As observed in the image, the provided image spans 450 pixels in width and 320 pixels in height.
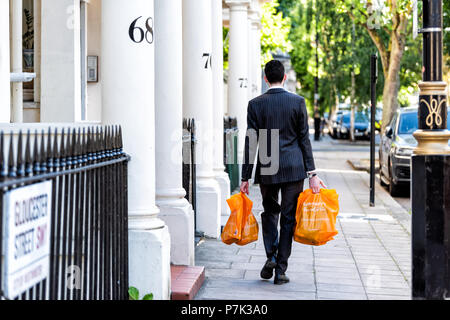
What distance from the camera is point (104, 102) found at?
5672 mm

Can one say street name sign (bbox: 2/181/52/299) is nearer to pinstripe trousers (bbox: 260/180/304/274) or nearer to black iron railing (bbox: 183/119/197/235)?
pinstripe trousers (bbox: 260/180/304/274)

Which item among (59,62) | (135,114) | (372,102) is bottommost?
(135,114)

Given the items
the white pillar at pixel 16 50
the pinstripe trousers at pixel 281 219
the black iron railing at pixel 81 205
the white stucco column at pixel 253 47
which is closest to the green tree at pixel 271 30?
the white stucco column at pixel 253 47

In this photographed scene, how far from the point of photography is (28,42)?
1016cm

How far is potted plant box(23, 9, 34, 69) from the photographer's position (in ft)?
33.2

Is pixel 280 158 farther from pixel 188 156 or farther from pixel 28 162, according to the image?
pixel 28 162

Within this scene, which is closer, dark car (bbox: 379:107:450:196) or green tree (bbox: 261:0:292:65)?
dark car (bbox: 379:107:450:196)

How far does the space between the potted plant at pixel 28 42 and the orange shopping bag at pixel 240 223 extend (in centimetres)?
475

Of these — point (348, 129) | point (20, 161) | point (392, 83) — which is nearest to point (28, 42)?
point (20, 161)

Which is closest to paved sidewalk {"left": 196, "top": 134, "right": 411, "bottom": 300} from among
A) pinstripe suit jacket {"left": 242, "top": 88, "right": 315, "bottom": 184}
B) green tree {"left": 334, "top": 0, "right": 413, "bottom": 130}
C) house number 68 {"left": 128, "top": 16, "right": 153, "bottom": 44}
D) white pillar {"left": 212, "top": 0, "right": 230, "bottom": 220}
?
pinstripe suit jacket {"left": 242, "top": 88, "right": 315, "bottom": 184}

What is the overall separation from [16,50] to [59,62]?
2.71ft

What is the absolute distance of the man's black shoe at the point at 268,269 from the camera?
681 centimetres

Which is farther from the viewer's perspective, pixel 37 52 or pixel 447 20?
pixel 447 20

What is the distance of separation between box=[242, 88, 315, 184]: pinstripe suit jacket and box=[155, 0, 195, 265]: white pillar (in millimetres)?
893
